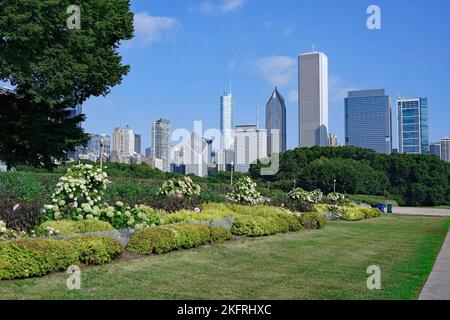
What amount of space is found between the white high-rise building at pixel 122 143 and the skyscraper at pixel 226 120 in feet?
49.0

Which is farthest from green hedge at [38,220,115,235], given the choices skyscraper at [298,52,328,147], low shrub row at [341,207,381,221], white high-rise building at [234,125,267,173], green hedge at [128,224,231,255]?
skyscraper at [298,52,328,147]

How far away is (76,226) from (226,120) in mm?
62173

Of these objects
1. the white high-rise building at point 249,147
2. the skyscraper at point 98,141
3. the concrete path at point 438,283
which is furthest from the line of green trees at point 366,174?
the concrete path at point 438,283

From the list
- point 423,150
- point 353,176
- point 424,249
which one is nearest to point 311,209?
point 424,249

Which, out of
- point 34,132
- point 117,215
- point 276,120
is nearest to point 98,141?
point 34,132

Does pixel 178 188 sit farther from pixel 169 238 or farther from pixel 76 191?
pixel 169 238

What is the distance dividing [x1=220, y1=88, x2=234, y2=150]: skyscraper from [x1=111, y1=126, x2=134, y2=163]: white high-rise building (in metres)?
14.9

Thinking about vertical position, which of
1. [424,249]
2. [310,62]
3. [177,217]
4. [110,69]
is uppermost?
[310,62]

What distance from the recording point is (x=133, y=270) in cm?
720

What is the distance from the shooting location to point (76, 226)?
866 centimetres

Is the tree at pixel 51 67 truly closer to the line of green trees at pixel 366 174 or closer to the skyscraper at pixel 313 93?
the line of green trees at pixel 366 174

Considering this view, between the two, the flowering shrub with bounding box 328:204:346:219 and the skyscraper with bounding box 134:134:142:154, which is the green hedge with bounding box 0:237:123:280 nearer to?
the flowering shrub with bounding box 328:204:346:219

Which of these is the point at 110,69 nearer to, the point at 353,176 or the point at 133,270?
the point at 133,270
